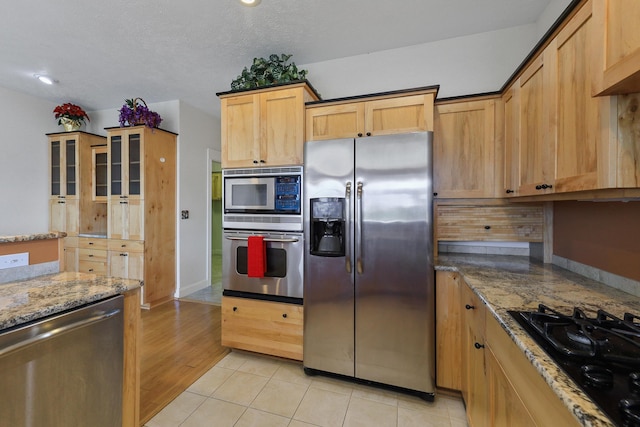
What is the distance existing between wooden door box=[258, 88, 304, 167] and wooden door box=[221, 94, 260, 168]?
5 centimetres

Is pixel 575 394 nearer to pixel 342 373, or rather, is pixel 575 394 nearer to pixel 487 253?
pixel 342 373

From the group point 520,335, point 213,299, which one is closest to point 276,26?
point 520,335

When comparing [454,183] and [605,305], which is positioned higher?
[454,183]

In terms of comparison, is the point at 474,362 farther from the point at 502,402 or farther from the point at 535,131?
the point at 535,131

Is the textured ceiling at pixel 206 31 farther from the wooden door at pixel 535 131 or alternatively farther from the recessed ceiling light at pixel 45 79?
the wooden door at pixel 535 131

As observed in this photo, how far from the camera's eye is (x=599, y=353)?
2.44 ft

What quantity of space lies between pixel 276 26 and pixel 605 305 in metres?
2.73

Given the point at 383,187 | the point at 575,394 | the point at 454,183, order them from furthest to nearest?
the point at 454,183, the point at 383,187, the point at 575,394

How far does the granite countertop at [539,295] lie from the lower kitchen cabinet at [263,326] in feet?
3.94

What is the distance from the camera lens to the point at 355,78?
105 inches

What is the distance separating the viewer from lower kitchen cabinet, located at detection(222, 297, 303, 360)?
213 cm

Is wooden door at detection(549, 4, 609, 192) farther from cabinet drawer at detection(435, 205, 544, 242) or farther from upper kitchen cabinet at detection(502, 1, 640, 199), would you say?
cabinet drawer at detection(435, 205, 544, 242)

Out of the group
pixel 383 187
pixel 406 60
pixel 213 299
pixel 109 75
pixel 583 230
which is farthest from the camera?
pixel 213 299

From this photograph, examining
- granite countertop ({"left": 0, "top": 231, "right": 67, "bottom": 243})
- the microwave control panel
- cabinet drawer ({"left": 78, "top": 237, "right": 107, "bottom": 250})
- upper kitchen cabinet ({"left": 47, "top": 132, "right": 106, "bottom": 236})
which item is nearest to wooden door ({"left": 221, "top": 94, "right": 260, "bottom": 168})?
the microwave control panel
